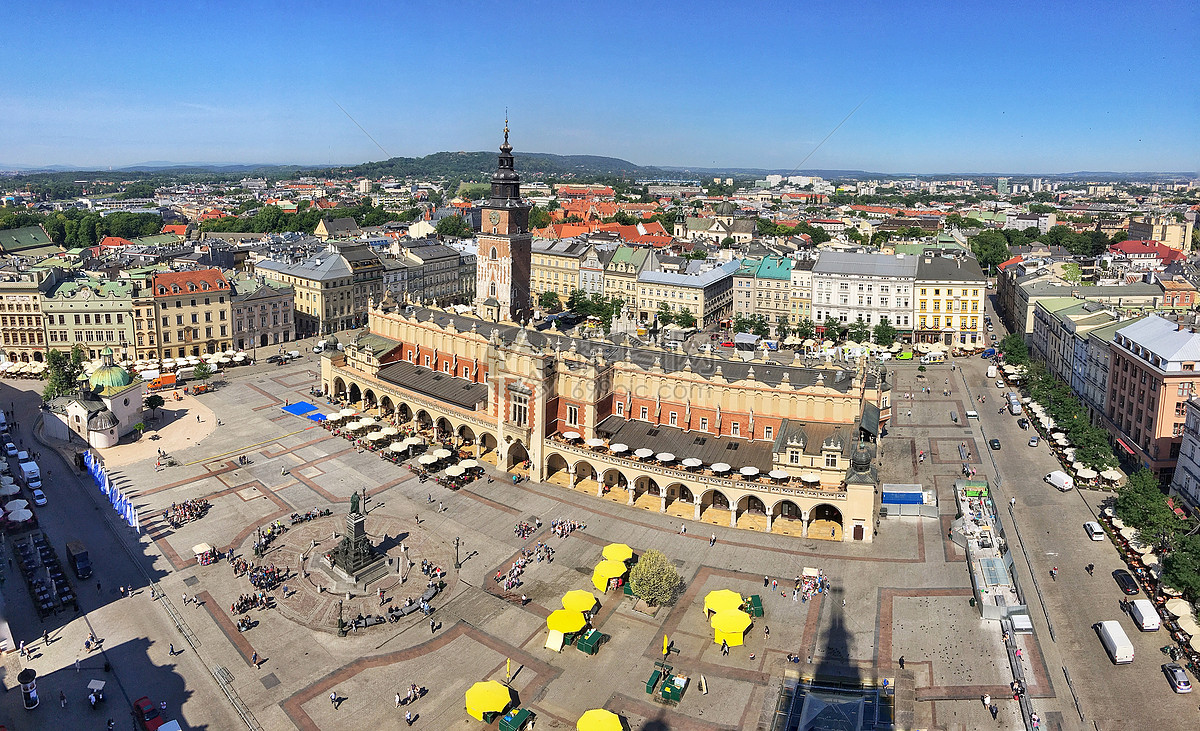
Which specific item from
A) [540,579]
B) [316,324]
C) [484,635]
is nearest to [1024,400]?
[540,579]

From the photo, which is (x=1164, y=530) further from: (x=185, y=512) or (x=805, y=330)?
(x=805, y=330)

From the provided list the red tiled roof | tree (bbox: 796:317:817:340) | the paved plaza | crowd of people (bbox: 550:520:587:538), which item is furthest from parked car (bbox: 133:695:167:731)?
tree (bbox: 796:317:817:340)

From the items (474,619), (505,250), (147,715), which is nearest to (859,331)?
(505,250)

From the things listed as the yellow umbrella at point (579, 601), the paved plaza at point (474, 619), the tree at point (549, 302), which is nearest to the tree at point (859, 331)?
the tree at point (549, 302)

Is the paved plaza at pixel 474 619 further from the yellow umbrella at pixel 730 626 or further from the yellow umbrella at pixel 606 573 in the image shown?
the yellow umbrella at pixel 606 573

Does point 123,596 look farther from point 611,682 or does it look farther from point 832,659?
point 832,659

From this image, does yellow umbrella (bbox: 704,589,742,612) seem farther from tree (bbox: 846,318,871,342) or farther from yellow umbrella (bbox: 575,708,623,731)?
tree (bbox: 846,318,871,342)
